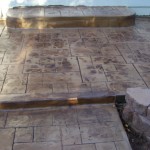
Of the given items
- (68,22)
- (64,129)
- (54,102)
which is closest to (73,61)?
(54,102)

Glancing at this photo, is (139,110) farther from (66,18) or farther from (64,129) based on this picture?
(66,18)

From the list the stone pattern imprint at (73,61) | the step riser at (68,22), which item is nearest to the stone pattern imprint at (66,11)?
the step riser at (68,22)

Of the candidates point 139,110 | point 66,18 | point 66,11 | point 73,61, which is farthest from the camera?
point 66,11

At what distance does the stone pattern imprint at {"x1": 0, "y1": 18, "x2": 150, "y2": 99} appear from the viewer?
11.0 ft

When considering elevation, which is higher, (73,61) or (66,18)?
(66,18)

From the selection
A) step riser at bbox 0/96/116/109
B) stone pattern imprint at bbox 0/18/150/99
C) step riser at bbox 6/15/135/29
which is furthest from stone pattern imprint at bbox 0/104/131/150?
step riser at bbox 6/15/135/29

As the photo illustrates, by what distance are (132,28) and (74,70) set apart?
240 cm

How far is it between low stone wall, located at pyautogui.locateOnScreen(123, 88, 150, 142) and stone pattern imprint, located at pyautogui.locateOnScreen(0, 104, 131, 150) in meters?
0.15

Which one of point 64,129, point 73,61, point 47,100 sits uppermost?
point 73,61

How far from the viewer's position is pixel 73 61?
160 inches

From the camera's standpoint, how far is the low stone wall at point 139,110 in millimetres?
2602

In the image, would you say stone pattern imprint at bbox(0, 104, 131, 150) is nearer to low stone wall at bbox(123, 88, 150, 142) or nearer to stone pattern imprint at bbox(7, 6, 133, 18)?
low stone wall at bbox(123, 88, 150, 142)

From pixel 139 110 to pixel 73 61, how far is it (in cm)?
167

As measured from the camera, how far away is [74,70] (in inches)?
149
